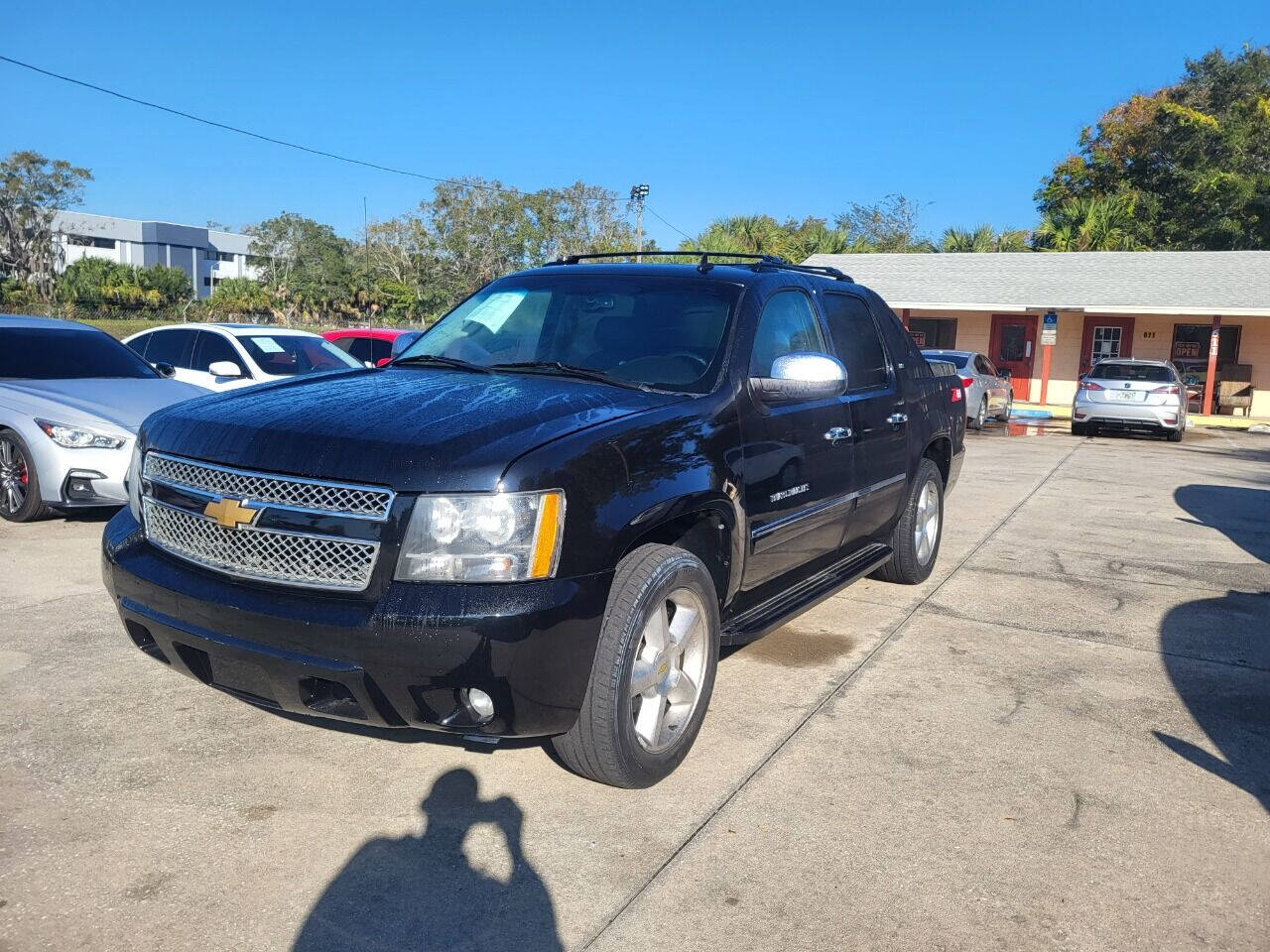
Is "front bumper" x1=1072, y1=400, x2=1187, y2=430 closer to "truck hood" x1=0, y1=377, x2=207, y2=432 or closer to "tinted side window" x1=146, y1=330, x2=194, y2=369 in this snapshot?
"tinted side window" x1=146, y1=330, x2=194, y2=369

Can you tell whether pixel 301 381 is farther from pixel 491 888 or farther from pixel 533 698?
pixel 491 888

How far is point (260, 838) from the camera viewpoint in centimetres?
331

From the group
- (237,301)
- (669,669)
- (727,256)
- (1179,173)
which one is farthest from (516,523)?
(237,301)

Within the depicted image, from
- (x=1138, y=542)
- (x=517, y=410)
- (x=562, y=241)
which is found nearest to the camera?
(x=517, y=410)

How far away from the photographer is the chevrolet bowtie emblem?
11.0 feet

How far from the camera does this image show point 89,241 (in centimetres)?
8362

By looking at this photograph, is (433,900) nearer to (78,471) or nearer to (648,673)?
(648,673)

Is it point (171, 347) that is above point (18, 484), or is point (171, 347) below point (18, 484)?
above

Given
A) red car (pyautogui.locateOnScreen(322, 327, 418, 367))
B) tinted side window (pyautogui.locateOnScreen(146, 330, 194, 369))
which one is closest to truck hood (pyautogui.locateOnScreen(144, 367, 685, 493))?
tinted side window (pyautogui.locateOnScreen(146, 330, 194, 369))

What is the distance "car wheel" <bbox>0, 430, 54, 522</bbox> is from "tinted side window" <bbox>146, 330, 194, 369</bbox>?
3969mm

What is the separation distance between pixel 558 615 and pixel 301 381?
1771mm

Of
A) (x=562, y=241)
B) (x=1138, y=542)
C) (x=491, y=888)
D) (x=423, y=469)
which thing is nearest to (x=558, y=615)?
(x=423, y=469)

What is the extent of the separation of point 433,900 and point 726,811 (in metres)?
1.06

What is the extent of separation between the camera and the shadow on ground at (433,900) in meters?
2.82
